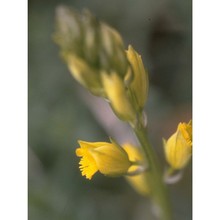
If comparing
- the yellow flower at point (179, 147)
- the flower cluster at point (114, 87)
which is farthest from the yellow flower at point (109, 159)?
the yellow flower at point (179, 147)

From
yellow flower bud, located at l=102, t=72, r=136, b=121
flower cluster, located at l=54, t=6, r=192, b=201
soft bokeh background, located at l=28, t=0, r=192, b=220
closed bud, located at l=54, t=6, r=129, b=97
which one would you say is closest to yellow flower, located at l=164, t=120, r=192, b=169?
flower cluster, located at l=54, t=6, r=192, b=201

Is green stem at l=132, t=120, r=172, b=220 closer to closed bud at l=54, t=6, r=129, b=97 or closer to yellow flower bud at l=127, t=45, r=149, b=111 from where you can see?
yellow flower bud at l=127, t=45, r=149, b=111

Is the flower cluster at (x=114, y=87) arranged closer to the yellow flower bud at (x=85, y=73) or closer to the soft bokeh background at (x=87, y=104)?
the yellow flower bud at (x=85, y=73)
